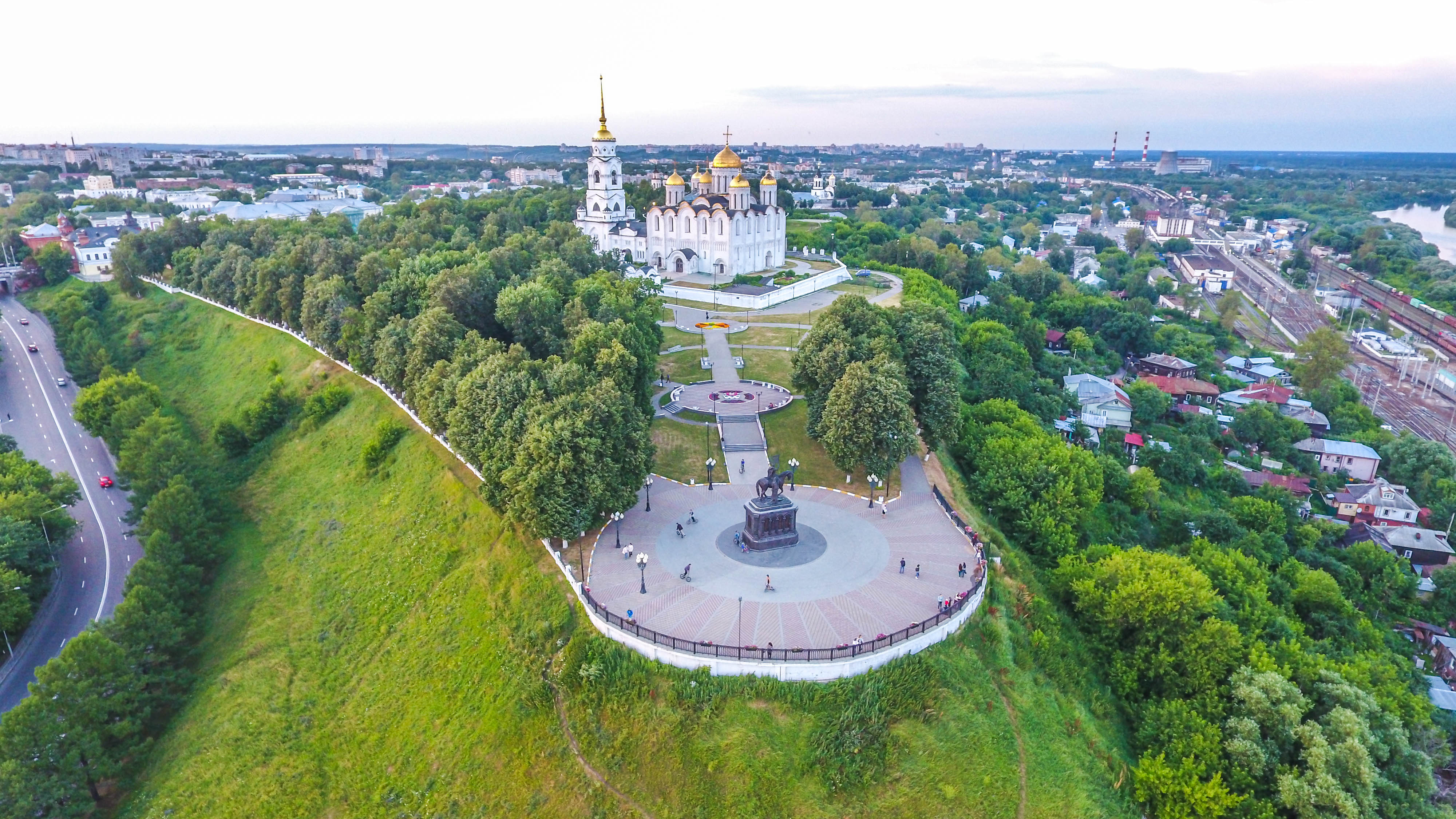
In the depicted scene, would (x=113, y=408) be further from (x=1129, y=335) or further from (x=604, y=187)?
(x=1129, y=335)

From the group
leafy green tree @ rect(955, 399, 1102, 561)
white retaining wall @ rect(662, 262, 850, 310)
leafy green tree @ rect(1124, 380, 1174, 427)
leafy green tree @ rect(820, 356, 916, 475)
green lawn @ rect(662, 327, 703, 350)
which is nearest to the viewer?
leafy green tree @ rect(820, 356, 916, 475)

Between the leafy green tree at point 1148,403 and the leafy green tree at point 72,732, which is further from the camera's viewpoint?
the leafy green tree at point 1148,403

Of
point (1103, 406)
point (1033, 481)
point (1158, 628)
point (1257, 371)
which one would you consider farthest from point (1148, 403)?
point (1158, 628)

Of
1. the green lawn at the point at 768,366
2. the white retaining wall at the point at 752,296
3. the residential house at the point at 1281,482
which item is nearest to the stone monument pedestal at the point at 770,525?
the green lawn at the point at 768,366

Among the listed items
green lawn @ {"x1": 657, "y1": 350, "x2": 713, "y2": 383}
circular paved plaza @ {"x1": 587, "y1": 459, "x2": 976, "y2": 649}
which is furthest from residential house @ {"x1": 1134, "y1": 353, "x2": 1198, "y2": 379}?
circular paved plaza @ {"x1": 587, "y1": 459, "x2": 976, "y2": 649}

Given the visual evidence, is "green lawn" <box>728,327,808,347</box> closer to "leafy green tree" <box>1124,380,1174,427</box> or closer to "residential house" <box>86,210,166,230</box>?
"leafy green tree" <box>1124,380,1174,427</box>

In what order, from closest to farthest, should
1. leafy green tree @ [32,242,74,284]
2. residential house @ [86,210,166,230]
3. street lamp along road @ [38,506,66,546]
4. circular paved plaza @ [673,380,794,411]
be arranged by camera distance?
street lamp along road @ [38,506,66,546] < circular paved plaza @ [673,380,794,411] < leafy green tree @ [32,242,74,284] < residential house @ [86,210,166,230]

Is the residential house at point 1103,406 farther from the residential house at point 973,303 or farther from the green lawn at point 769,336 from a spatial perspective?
the green lawn at point 769,336
